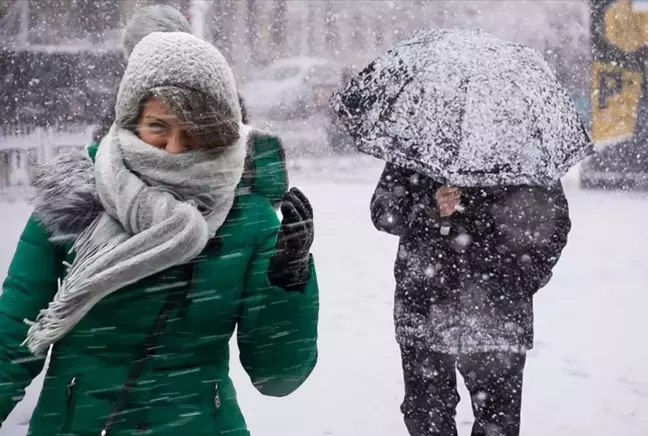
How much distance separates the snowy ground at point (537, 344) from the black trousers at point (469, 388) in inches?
38.0

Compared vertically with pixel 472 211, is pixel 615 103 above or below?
below

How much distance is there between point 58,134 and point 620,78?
19.2ft

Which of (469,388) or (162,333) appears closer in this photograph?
(162,333)

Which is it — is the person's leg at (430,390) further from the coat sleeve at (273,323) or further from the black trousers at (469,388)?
the coat sleeve at (273,323)

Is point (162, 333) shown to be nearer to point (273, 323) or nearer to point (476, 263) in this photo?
point (273, 323)

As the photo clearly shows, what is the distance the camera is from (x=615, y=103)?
9406 mm

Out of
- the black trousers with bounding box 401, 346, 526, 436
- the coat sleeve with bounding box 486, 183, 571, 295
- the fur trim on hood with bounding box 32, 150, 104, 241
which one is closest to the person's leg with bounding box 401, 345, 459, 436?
the black trousers with bounding box 401, 346, 526, 436

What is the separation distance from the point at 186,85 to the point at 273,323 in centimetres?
43

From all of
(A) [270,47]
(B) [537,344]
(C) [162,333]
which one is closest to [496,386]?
(C) [162,333]

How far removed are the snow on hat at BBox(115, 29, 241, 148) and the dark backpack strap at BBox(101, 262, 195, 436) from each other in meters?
0.24

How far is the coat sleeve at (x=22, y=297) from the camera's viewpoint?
5.32ft

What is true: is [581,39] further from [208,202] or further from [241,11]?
[208,202]

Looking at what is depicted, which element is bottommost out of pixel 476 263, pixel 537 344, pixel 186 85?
pixel 537 344

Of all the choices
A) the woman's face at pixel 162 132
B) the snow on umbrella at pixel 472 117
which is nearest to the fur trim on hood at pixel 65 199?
the woman's face at pixel 162 132
